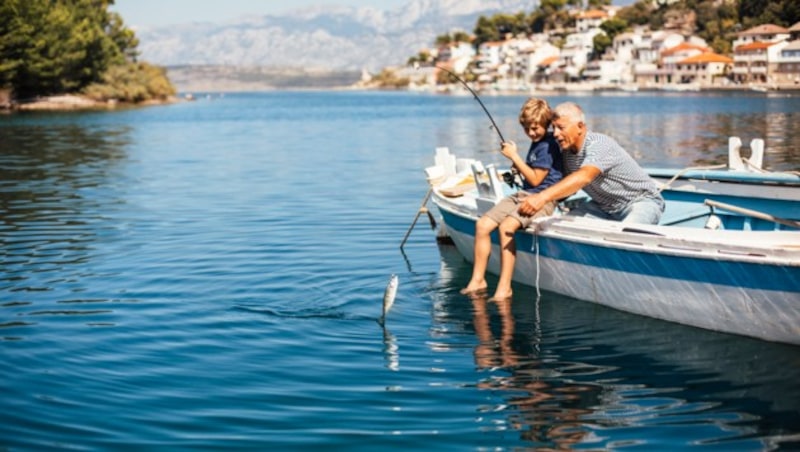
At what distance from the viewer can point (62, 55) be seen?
79438mm

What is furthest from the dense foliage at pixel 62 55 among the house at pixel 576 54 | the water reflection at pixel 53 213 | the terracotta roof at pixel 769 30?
the house at pixel 576 54

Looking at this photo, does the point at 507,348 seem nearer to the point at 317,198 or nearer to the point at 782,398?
the point at 782,398

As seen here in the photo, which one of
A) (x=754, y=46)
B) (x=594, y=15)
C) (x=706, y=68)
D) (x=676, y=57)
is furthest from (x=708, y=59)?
(x=594, y=15)

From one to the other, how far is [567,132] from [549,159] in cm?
61

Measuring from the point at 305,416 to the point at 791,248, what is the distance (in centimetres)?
371

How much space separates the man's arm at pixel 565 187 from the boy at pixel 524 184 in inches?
7.3

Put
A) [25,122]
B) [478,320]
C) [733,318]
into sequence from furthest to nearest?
[25,122]
[478,320]
[733,318]

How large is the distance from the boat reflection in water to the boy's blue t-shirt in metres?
1.19

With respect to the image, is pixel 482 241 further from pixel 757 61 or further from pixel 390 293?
pixel 757 61

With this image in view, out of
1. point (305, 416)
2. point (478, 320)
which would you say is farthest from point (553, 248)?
point (305, 416)

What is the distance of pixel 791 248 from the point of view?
743cm

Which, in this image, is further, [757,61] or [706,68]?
[706,68]

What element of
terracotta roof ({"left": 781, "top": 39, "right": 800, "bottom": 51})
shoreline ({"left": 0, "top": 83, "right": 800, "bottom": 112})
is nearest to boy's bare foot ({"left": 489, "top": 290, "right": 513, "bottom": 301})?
shoreline ({"left": 0, "top": 83, "right": 800, "bottom": 112})

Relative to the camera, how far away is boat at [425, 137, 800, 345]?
25.5 feet
